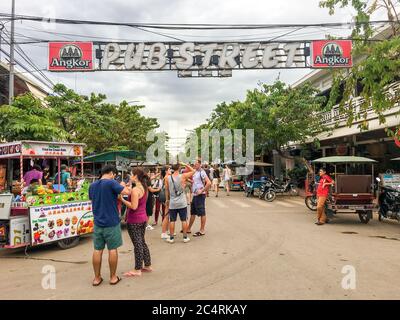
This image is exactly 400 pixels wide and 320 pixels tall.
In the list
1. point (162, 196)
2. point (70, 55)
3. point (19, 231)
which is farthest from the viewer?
point (70, 55)

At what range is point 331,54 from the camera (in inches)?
563

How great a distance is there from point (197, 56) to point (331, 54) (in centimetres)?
504

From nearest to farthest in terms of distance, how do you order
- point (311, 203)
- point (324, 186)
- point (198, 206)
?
point (198, 206)
point (324, 186)
point (311, 203)

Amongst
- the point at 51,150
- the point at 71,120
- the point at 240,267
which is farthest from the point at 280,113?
the point at 240,267

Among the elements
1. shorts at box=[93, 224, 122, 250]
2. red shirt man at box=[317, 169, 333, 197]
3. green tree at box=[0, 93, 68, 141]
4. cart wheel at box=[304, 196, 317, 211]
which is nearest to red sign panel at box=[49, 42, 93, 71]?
green tree at box=[0, 93, 68, 141]

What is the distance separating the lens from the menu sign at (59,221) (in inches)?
293

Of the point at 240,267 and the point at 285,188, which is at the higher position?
the point at 285,188

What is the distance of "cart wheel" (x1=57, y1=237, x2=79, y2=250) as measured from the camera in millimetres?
8055

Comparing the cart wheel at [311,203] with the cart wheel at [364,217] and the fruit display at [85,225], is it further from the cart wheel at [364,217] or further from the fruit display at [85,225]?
the fruit display at [85,225]

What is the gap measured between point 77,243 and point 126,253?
161cm

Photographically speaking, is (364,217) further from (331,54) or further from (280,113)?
(280,113)

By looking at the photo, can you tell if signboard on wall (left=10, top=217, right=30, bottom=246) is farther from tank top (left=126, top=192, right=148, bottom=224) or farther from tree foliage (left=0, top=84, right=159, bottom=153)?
tree foliage (left=0, top=84, right=159, bottom=153)

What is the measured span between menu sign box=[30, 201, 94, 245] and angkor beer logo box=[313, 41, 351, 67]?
33.6ft

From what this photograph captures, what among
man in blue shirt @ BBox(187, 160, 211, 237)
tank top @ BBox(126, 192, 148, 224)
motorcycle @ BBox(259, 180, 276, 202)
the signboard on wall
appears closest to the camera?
tank top @ BBox(126, 192, 148, 224)
